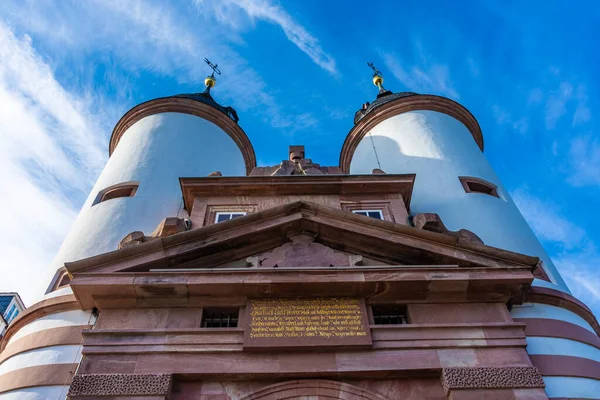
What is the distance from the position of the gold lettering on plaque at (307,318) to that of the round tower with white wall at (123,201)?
4055 mm

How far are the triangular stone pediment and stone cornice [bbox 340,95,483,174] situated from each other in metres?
9.53

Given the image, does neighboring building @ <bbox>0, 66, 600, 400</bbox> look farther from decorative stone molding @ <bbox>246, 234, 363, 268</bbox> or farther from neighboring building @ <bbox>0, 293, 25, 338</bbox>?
neighboring building @ <bbox>0, 293, 25, 338</bbox>

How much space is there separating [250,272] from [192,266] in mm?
1733

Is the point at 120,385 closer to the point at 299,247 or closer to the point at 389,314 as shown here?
the point at 299,247

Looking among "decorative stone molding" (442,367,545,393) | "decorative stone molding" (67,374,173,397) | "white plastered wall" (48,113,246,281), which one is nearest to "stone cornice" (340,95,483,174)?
"white plastered wall" (48,113,246,281)

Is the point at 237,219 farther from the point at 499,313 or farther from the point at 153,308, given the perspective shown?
the point at 499,313

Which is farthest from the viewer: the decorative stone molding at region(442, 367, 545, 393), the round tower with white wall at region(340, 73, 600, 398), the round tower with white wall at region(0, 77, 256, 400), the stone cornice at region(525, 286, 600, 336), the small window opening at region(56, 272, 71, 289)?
the small window opening at region(56, 272, 71, 289)

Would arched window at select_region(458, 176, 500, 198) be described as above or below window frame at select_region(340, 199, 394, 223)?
above

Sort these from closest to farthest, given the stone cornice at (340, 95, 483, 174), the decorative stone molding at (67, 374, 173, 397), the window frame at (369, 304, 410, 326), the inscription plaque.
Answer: the decorative stone molding at (67, 374, 173, 397)
the inscription plaque
the window frame at (369, 304, 410, 326)
the stone cornice at (340, 95, 483, 174)

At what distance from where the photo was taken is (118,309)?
11.2 metres

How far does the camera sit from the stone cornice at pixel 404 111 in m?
21.3

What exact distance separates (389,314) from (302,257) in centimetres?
241

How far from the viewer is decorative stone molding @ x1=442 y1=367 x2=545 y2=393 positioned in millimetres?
9734

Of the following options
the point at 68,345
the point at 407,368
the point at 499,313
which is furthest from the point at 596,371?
the point at 68,345
